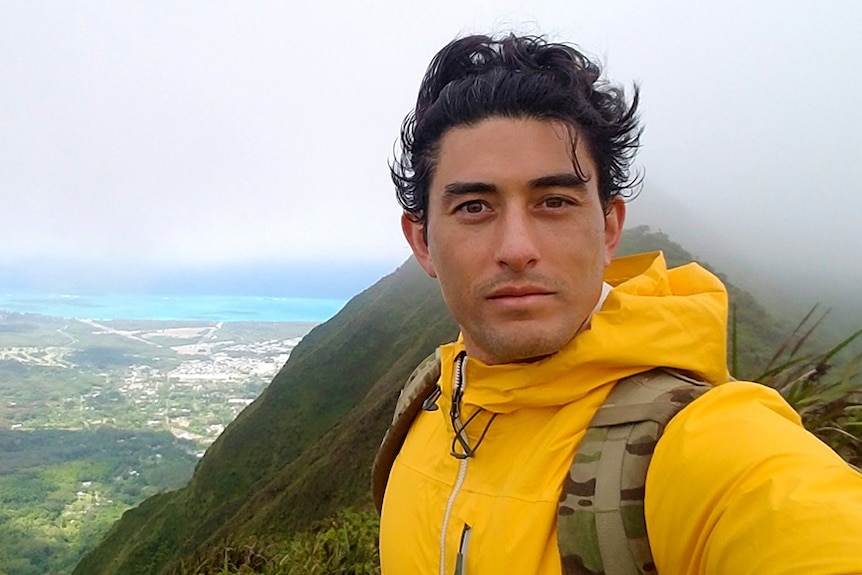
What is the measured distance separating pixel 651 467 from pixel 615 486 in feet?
0.41

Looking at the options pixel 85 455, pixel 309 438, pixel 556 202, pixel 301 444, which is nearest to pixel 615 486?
pixel 556 202

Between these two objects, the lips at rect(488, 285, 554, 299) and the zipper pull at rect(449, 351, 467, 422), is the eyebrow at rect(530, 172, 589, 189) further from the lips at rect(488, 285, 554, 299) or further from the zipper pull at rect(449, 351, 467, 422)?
the zipper pull at rect(449, 351, 467, 422)

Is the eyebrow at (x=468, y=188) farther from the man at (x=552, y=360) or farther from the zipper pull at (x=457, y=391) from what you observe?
the zipper pull at (x=457, y=391)

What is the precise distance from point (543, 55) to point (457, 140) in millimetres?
671

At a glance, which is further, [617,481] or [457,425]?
[457,425]

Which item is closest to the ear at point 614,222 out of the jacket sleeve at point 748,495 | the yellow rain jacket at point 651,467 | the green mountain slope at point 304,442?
the yellow rain jacket at point 651,467

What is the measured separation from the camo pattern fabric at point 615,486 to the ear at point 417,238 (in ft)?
4.56

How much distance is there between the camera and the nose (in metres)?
2.34

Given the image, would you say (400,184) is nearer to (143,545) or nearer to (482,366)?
(482,366)

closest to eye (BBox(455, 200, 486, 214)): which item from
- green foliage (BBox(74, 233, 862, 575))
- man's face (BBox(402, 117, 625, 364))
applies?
man's face (BBox(402, 117, 625, 364))

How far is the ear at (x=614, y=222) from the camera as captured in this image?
288cm

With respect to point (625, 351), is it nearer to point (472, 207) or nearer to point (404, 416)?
point (472, 207)

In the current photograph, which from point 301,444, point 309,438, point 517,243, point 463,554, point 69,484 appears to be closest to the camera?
point 463,554

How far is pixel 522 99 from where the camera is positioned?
2557mm
